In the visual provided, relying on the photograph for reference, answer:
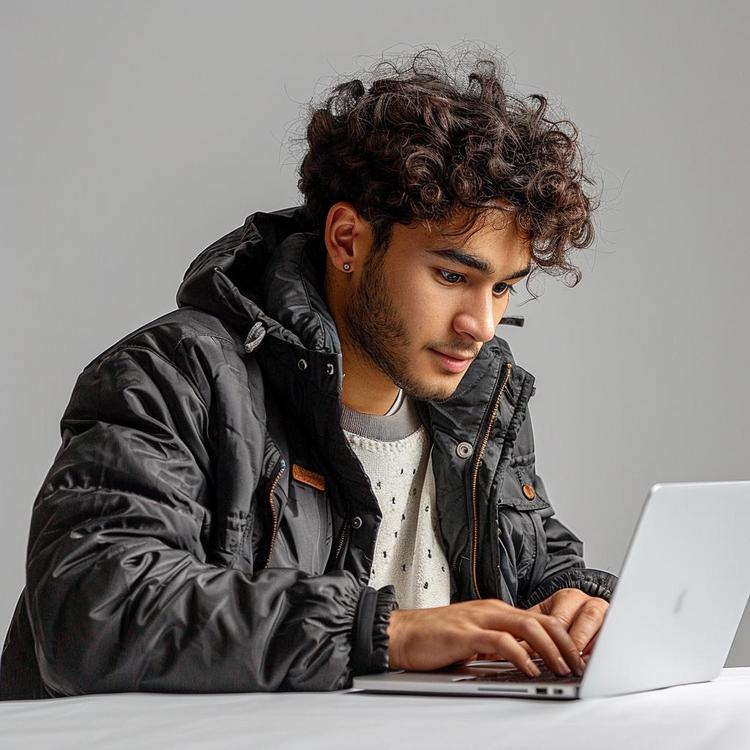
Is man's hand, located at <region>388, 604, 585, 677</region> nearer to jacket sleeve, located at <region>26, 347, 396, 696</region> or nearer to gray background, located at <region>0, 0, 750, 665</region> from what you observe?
jacket sleeve, located at <region>26, 347, 396, 696</region>

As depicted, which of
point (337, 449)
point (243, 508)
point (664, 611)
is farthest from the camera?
point (337, 449)

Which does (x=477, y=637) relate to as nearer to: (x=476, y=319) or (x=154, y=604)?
(x=154, y=604)

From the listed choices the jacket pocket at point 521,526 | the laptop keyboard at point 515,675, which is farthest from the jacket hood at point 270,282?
the laptop keyboard at point 515,675

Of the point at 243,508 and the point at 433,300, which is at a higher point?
the point at 433,300

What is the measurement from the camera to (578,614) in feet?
4.34

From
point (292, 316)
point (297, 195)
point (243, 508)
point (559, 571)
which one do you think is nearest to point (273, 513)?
point (243, 508)

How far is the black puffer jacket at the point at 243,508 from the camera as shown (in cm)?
113

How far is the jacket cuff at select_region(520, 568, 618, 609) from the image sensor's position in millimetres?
1696

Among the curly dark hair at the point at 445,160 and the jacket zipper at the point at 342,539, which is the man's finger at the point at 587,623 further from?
the curly dark hair at the point at 445,160

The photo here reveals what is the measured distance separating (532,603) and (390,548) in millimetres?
246

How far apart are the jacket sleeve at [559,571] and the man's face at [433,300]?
324 millimetres

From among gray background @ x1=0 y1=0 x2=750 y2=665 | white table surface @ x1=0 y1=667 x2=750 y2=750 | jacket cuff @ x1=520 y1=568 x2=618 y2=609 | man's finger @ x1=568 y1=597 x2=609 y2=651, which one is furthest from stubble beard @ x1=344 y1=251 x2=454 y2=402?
gray background @ x1=0 y1=0 x2=750 y2=665

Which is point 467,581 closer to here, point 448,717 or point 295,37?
point 448,717

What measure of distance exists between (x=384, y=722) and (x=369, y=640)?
27cm
